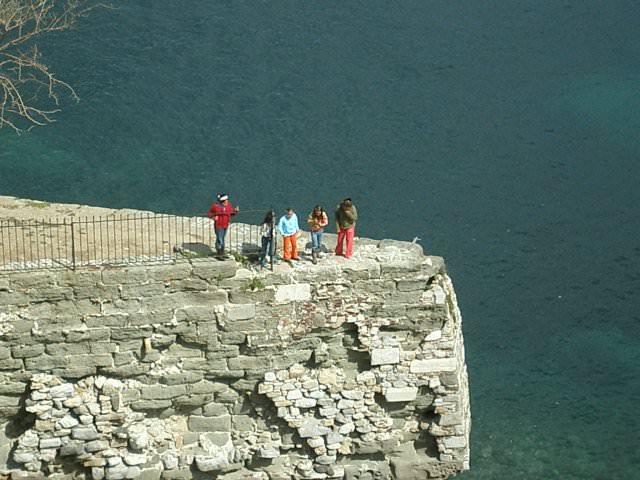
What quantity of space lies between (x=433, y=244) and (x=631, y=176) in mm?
9125

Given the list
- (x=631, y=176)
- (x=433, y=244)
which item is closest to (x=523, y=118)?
(x=631, y=176)

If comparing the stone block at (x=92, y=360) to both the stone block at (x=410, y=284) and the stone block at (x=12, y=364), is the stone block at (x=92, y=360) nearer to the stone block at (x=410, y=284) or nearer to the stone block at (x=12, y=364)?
the stone block at (x=12, y=364)

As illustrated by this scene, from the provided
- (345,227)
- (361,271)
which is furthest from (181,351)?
(345,227)

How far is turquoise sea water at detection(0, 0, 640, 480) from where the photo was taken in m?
37.8

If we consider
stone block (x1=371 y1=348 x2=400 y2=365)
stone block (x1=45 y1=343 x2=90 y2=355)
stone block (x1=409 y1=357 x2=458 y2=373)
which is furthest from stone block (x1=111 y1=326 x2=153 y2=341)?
stone block (x1=409 y1=357 x2=458 y2=373)

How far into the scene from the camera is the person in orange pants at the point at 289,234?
27.5 meters

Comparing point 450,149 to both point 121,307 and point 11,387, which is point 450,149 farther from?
point 11,387

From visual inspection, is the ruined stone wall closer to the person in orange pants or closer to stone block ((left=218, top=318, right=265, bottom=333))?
stone block ((left=218, top=318, right=265, bottom=333))

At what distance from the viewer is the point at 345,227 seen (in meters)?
27.7

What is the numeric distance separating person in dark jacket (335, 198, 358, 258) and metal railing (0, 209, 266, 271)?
1636mm

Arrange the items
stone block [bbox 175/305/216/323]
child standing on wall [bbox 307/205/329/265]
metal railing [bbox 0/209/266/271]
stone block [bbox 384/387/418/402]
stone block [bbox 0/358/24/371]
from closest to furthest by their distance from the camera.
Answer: stone block [bbox 0/358/24/371] < stone block [bbox 175/305/216/323] < metal railing [bbox 0/209/266/271] < child standing on wall [bbox 307/205/329/265] < stone block [bbox 384/387/418/402]

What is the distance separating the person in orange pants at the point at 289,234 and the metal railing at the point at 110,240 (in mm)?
578

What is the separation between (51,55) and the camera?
47875 millimetres

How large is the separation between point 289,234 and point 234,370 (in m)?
2.88
